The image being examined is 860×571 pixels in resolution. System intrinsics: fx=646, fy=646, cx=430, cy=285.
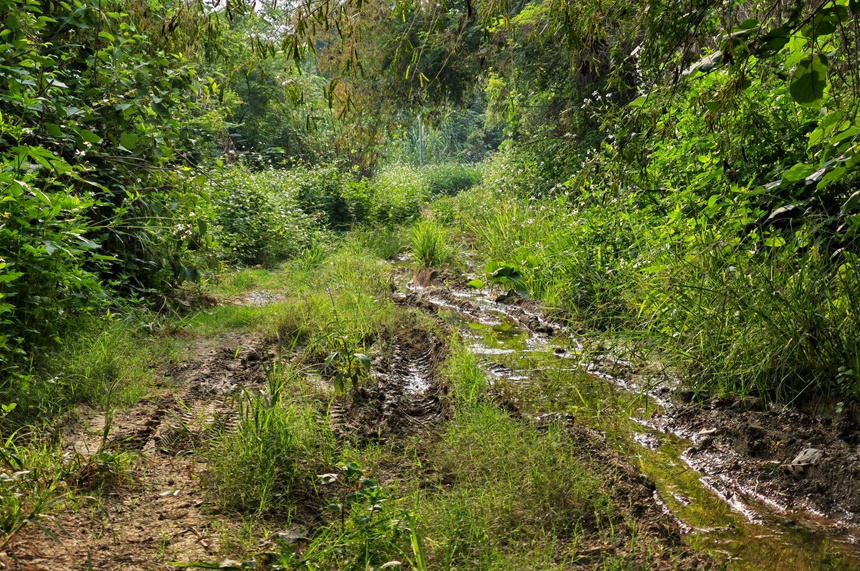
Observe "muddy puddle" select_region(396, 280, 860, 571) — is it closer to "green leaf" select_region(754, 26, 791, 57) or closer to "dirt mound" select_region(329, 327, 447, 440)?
"dirt mound" select_region(329, 327, 447, 440)

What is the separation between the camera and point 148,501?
9.53ft

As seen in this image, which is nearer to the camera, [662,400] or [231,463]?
[231,463]

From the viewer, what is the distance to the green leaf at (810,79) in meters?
2.09

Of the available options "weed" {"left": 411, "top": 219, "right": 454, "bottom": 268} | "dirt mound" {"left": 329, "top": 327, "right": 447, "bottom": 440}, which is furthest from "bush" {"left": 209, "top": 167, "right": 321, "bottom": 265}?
"dirt mound" {"left": 329, "top": 327, "right": 447, "bottom": 440}

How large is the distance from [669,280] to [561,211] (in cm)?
389

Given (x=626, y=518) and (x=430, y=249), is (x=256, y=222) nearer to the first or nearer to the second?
(x=430, y=249)

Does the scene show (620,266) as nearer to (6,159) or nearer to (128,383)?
(128,383)

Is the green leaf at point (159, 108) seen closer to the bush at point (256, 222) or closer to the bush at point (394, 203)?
the bush at point (256, 222)

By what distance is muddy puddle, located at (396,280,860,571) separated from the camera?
2.86 metres

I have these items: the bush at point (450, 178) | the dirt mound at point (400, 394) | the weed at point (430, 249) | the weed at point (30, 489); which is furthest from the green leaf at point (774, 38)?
the bush at point (450, 178)

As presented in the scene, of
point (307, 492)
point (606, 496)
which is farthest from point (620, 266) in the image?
point (307, 492)

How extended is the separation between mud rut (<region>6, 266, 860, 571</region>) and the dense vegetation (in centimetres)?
21

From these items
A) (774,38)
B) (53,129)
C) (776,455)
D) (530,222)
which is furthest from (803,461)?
(530,222)

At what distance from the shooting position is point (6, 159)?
12.6 feet
